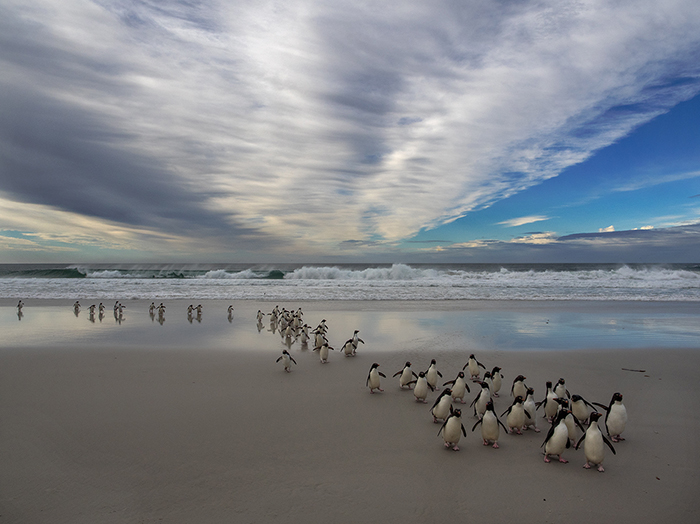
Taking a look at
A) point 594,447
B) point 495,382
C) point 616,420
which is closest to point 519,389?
point 495,382

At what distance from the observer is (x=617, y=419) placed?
5277 millimetres

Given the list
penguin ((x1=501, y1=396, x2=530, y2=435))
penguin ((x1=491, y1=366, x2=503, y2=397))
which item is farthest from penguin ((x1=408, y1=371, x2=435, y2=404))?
penguin ((x1=501, y1=396, x2=530, y2=435))

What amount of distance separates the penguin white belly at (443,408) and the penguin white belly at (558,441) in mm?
1484

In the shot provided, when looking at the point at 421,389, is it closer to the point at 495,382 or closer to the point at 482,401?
the point at 482,401

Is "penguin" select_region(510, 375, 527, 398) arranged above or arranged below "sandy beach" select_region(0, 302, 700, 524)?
above

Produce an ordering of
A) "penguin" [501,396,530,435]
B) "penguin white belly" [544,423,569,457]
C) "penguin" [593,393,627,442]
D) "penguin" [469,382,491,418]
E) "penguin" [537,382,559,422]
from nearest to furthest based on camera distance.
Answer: "penguin white belly" [544,423,569,457] < "penguin" [593,393,627,442] < "penguin" [501,396,530,435] < "penguin" [537,382,559,422] < "penguin" [469,382,491,418]

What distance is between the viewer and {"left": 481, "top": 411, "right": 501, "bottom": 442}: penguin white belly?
5152 millimetres

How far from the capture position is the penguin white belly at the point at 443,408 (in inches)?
Result: 230

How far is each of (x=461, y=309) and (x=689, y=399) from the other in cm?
1228

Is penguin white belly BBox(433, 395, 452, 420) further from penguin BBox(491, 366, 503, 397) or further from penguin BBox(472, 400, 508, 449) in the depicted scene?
penguin BBox(491, 366, 503, 397)

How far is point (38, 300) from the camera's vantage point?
2292 centimetres

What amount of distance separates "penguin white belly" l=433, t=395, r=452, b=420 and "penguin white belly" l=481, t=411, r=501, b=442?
2.28 feet

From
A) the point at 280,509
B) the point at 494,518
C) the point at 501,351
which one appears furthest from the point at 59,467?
the point at 501,351

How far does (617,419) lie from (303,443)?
472 cm
